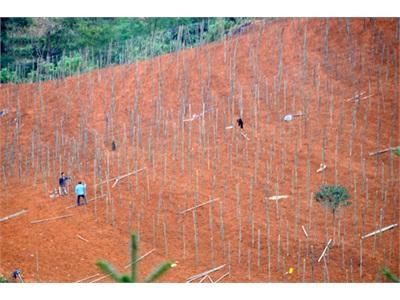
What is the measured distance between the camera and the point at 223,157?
621 centimetres

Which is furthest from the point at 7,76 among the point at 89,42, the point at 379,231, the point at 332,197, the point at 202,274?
the point at 379,231

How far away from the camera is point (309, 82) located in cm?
677

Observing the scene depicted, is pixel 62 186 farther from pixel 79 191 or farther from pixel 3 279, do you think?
pixel 3 279

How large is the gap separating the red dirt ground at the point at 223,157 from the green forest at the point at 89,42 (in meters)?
0.16

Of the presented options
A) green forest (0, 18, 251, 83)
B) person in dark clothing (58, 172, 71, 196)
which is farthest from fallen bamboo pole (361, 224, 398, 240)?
green forest (0, 18, 251, 83)

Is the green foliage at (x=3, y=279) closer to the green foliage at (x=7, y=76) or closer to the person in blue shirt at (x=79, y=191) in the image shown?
the person in blue shirt at (x=79, y=191)

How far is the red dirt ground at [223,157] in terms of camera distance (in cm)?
530

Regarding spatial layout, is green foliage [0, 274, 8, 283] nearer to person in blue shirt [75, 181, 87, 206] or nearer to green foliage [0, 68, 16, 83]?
person in blue shirt [75, 181, 87, 206]

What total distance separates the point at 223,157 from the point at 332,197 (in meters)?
1.12

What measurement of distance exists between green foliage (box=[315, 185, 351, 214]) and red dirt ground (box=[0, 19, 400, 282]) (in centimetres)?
7

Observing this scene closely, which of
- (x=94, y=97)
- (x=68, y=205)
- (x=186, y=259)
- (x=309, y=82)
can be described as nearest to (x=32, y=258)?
(x=68, y=205)

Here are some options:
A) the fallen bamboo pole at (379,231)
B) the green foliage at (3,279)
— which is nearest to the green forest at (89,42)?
the green foliage at (3,279)

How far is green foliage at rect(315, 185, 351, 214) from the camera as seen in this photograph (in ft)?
18.3

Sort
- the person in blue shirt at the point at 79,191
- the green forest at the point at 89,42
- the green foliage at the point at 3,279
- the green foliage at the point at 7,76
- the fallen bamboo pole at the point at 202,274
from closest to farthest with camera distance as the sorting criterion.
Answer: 1. the green foliage at the point at 3,279
2. the fallen bamboo pole at the point at 202,274
3. the person in blue shirt at the point at 79,191
4. the green forest at the point at 89,42
5. the green foliage at the point at 7,76
